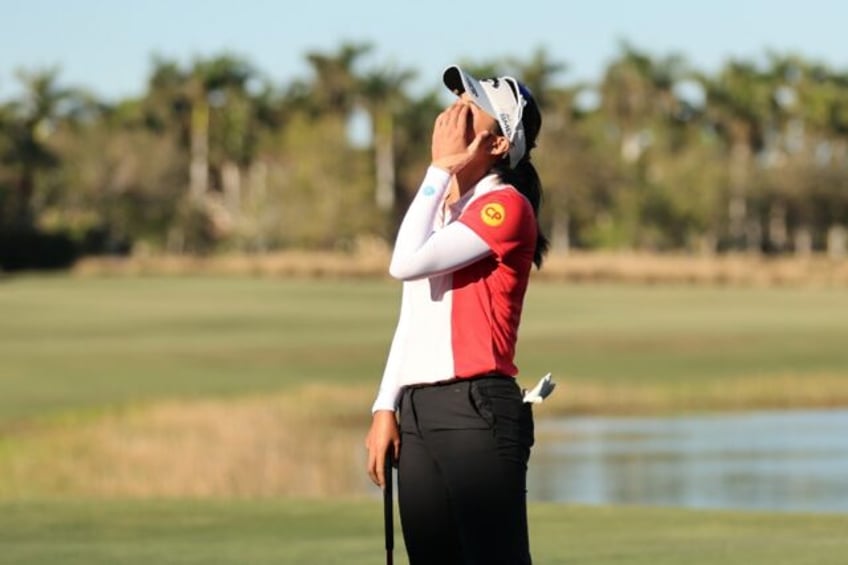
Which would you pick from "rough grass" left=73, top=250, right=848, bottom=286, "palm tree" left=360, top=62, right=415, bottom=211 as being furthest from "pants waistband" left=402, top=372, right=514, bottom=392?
"palm tree" left=360, top=62, right=415, bottom=211

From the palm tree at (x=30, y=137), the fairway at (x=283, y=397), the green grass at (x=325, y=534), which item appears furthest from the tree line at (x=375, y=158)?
the green grass at (x=325, y=534)

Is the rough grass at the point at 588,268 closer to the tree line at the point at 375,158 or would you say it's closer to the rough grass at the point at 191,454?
the tree line at the point at 375,158

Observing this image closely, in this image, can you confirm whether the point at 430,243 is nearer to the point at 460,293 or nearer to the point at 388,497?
the point at 460,293

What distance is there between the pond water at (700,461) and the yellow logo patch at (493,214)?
13205mm

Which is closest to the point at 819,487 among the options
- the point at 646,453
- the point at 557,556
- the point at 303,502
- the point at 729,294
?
the point at 646,453

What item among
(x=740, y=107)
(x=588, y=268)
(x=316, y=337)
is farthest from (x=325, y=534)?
(x=740, y=107)

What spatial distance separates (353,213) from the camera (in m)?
106

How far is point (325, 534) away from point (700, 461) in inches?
572

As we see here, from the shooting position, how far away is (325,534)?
12.1 metres

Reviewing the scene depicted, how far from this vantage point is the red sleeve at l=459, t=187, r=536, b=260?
5820 millimetres

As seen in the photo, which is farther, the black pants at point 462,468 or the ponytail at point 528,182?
the ponytail at point 528,182

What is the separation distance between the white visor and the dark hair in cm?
3

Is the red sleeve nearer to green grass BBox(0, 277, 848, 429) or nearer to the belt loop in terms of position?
the belt loop

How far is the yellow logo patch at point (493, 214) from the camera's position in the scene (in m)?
5.83
